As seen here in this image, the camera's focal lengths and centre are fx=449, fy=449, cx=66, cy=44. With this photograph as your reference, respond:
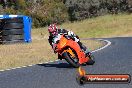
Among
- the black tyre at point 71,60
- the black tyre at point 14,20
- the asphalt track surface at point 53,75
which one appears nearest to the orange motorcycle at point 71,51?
the black tyre at point 71,60

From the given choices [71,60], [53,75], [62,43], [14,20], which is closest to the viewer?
[53,75]

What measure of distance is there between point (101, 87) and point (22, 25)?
1980 cm

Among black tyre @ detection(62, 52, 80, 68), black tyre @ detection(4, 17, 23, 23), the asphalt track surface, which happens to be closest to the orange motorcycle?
black tyre @ detection(62, 52, 80, 68)

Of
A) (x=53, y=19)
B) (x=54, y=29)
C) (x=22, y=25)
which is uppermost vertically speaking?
(x=54, y=29)

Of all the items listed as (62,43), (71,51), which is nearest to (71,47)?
(71,51)

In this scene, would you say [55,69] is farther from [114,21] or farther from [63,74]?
[114,21]

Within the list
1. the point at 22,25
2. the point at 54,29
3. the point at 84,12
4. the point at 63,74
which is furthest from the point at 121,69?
the point at 84,12

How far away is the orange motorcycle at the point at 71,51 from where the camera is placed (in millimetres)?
13039

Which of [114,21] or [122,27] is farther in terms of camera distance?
[114,21]

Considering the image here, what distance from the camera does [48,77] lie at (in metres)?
11.3

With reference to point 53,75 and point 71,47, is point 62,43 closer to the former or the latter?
point 71,47

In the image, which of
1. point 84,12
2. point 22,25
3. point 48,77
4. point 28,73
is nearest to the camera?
point 48,77

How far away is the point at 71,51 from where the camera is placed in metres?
13.2

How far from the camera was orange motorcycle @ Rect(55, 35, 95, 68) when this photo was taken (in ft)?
42.8
